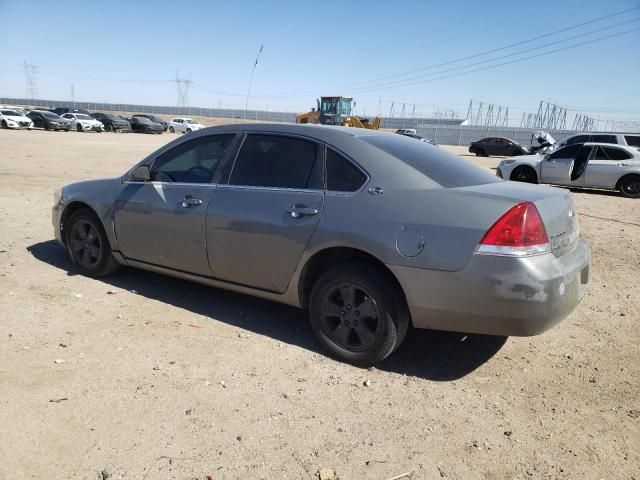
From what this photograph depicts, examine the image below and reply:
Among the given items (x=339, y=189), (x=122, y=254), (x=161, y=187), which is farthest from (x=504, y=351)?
(x=122, y=254)

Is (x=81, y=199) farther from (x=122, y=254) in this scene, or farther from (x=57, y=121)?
(x=57, y=121)

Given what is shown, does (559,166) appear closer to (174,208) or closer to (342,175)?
(342,175)

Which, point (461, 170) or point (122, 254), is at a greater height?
point (461, 170)

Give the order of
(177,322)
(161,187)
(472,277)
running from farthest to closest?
(161,187) → (177,322) → (472,277)

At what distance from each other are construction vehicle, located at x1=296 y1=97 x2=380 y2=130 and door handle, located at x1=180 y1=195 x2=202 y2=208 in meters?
36.5

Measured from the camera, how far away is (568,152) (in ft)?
48.5

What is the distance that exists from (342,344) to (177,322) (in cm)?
145

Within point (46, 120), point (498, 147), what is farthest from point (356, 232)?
point (46, 120)

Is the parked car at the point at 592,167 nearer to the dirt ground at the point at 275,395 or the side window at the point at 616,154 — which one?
the side window at the point at 616,154

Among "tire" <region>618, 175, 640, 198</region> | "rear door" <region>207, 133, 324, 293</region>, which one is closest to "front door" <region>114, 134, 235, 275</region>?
"rear door" <region>207, 133, 324, 293</region>

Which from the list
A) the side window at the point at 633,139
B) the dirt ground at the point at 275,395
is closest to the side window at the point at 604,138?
the side window at the point at 633,139

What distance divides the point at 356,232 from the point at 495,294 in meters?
0.92

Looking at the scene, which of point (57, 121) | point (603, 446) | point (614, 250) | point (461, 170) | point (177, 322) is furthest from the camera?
point (57, 121)

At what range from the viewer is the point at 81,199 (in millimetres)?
4965
